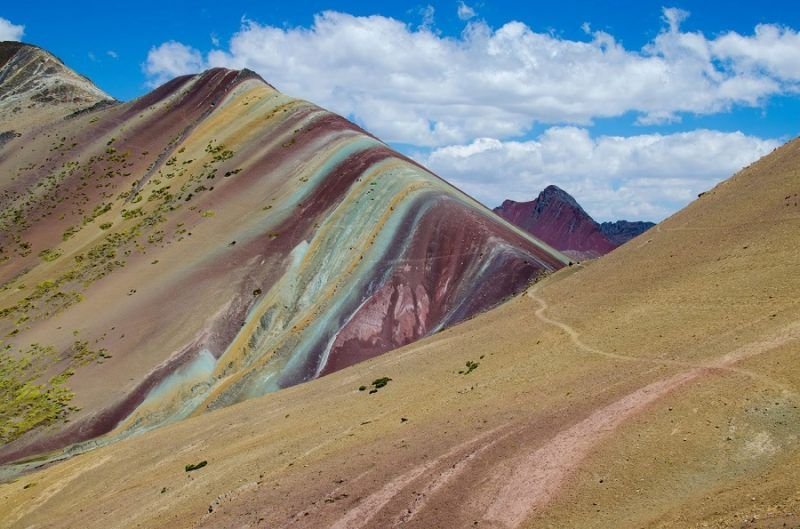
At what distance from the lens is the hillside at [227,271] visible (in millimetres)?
58031

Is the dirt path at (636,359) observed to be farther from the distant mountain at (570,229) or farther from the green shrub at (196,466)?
the distant mountain at (570,229)

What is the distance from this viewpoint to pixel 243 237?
75.4 metres

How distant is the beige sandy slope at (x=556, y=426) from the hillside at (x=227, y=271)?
1125cm

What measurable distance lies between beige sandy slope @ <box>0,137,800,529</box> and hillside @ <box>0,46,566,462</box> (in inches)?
443

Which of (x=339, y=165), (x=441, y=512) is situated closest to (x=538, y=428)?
(x=441, y=512)

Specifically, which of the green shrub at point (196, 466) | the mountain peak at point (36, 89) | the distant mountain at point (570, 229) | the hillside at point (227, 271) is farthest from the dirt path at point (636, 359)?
the distant mountain at point (570, 229)

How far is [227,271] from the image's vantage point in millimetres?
70625

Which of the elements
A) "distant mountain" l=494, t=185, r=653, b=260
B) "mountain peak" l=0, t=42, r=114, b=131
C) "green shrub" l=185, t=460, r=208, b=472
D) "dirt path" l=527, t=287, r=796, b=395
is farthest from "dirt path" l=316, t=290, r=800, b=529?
"distant mountain" l=494, t=185, r=653, b=260

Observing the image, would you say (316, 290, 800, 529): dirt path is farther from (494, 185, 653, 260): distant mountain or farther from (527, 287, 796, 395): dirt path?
(494, 185, 653, 260): distant mountain

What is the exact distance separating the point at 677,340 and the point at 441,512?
13911 millimetres

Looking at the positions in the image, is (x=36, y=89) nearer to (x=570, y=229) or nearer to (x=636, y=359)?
(x=570, y=229)

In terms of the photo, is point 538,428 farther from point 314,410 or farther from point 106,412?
point 106,412

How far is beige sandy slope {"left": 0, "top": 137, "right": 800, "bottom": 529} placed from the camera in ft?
71.4

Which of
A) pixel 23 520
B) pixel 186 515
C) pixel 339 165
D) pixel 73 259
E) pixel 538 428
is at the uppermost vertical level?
pixel 339 165
